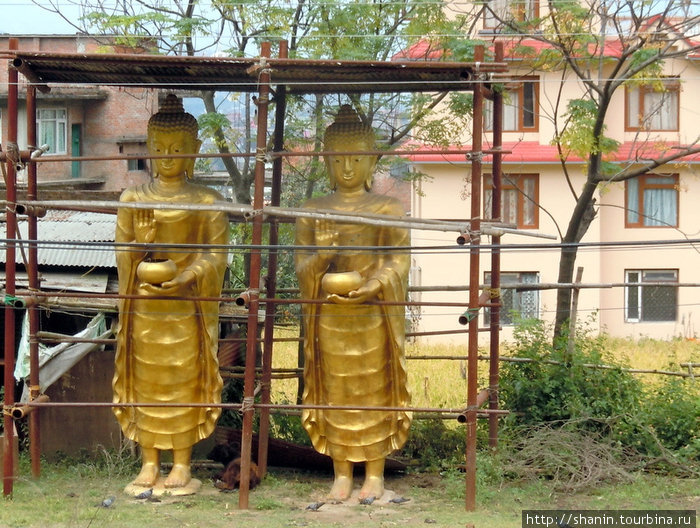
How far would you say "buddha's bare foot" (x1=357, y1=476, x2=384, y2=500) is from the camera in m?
9.70

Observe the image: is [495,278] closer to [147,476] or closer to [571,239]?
[571,239]

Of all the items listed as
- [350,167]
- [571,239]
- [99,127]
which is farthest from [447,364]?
[99,127]

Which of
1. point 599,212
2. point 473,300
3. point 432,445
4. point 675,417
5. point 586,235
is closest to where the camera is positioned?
point 473,300

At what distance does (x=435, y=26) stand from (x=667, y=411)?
186 inches

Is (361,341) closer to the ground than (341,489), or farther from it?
farther from it

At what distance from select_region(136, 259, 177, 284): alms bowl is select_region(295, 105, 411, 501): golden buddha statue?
3.53 feet

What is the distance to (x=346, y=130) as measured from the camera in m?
10.0

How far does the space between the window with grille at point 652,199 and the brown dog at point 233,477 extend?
11740 millimetres

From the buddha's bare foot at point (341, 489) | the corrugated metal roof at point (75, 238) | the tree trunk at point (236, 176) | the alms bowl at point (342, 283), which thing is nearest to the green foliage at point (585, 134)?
the tree trunk at point (236, 176)

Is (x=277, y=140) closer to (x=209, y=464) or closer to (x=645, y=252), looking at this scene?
(x=209, y=464)

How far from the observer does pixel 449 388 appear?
1401 cm

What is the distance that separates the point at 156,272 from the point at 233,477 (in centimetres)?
191

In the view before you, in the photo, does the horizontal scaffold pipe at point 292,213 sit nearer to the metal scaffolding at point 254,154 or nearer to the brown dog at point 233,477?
the metal scaffolding at point 254,154

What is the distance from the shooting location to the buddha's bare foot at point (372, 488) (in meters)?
9.70
